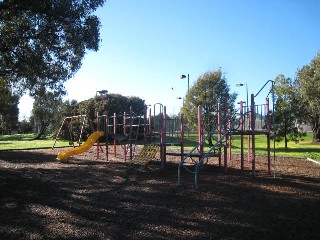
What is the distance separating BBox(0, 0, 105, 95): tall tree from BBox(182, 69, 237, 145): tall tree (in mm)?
12041

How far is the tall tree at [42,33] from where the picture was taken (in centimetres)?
1389

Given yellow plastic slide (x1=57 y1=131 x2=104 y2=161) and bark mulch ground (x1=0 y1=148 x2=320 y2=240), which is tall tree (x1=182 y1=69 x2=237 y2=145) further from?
bark mulch ground (x1=0 y1=148 x2=320 y2=240)

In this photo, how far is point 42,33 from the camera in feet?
49.4

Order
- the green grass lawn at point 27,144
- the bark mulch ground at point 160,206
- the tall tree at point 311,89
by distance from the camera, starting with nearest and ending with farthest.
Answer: the bark mulch ground at point 160,206
the tall tree at point 311,89
the green grass lawn at point 27,144

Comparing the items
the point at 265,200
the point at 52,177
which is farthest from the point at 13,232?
the point at 52,177

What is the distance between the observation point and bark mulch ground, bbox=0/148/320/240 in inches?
201

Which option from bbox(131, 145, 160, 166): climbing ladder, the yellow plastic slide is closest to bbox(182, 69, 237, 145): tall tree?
the yellow plastic slide

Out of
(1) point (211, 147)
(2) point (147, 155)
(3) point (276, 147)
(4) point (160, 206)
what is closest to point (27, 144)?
(2) point (147, 155)

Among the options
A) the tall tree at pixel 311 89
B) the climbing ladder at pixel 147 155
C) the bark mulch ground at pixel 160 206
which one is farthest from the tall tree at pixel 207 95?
the bark mulch ground at pixel 160 206

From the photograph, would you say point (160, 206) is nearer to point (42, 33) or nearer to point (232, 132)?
point (232, 132)

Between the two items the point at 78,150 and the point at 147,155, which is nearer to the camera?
the point at 147,155

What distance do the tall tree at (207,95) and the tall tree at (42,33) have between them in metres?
12.0

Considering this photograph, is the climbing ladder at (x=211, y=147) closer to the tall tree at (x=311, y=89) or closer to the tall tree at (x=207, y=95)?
the tall tree at (x=207, y=95)

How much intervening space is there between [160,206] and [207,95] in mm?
19562
